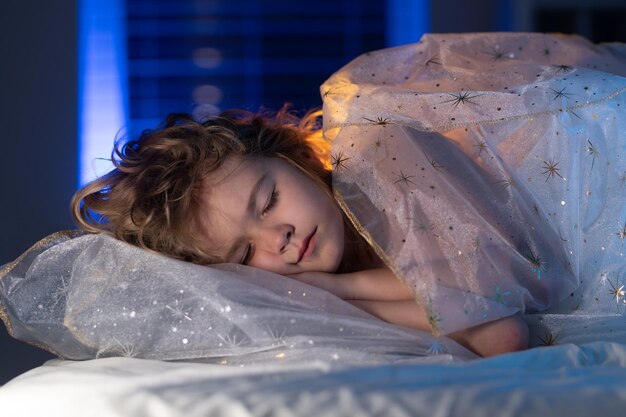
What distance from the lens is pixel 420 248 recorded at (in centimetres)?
122

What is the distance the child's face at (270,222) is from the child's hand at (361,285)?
1.7 inches

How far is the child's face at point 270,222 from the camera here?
1.34m

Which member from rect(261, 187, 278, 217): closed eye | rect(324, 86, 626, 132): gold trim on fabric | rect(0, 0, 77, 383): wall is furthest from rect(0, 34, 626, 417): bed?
rect(0, 0, 77, 383): wall

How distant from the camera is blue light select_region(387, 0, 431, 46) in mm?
3619

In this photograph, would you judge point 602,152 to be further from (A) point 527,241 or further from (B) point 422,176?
(B) point 422,176

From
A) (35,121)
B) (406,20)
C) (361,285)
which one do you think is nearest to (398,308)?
(361,285)

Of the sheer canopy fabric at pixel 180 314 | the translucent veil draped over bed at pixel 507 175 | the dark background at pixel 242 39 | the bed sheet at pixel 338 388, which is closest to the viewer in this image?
the bed sheet at pixel 338 388

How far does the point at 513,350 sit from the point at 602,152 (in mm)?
426

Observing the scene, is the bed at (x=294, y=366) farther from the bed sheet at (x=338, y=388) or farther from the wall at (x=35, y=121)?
the wall at (x=35, y=121)

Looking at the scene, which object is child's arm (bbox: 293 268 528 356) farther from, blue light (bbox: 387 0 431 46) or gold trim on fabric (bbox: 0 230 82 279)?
blue light (bbox: 387 0 431 46)

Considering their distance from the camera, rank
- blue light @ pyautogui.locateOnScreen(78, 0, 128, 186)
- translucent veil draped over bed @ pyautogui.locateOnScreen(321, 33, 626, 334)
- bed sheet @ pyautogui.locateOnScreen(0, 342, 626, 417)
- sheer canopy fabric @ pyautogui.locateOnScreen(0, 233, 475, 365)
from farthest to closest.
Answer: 1. blue light @ pyautogui.locateOnScreen(78, 0, 128, 186)
2. translucent veil draped over bed @ pyautogui.locateOnScreen(321, 33, 626, 334)
3. sheer canopy fabric @ pyautogui.locateOnScreen(0, 233, 475, 365)
4. bed sheet @ pyautogui.locateOnScreen(0, 342, 626, 417)

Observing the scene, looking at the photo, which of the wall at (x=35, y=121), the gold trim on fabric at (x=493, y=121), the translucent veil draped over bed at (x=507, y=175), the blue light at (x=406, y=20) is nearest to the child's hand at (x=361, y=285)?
the translucent veil draped over bed at (x=507, y=175)

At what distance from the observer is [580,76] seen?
142cm

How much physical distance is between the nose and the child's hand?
0.06 meters
